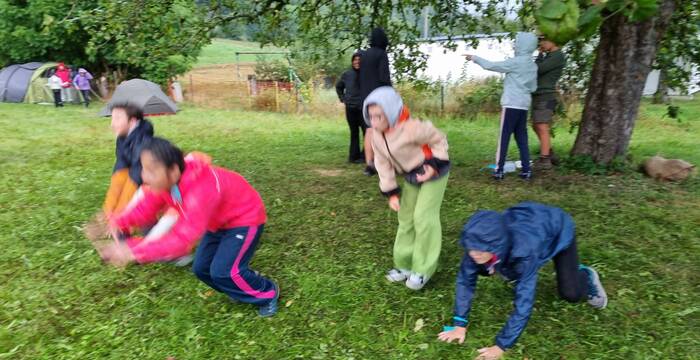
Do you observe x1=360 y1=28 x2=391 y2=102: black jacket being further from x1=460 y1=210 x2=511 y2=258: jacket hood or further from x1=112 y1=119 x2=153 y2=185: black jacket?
x1=460 y1=210 x2=511 y2=258: jacket hood

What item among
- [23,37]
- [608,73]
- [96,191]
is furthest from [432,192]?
[23,37]

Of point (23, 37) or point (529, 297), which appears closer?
point (529, 297)

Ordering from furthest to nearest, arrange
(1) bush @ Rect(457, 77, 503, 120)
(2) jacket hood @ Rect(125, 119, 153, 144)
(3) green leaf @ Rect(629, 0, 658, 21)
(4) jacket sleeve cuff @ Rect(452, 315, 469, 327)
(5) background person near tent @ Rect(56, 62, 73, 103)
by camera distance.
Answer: (5) background person near tent @ Rect(56, 62, 73, 103) < (1) bush @ Rect(457, 77, 503, 120) < (2) jacket hood @ Rect(125, 119, 153, 144) < (4) jacket sleeve cuff @ Rect(452, 315, 469, 327) < (3) green leaf @ Rect(629, 0, 658, 21)

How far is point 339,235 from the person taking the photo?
4.69 m

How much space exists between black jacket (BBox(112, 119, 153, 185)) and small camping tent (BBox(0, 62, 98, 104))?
54.6 feet

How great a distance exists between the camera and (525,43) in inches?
222

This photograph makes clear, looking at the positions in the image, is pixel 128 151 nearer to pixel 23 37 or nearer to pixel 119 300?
pixel 119 300

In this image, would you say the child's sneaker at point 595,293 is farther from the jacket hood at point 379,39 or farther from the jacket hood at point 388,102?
the jacket hood at point 379,39

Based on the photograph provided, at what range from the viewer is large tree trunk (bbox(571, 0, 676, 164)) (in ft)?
18.3

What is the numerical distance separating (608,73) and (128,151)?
5334 mm

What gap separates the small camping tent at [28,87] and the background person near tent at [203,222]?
17889 millimetres

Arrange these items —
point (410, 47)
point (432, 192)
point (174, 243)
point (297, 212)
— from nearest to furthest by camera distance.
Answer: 1. point (174, 243)
2. point (432, 192)
3. point (297, 212)
4. point (410, 47)

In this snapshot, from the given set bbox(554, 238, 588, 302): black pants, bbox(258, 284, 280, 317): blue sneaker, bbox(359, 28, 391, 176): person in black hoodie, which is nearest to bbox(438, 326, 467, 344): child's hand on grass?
bbox(554, 238, 588, 302): black pants

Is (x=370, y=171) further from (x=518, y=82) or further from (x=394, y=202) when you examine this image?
(x=394, y=202)
